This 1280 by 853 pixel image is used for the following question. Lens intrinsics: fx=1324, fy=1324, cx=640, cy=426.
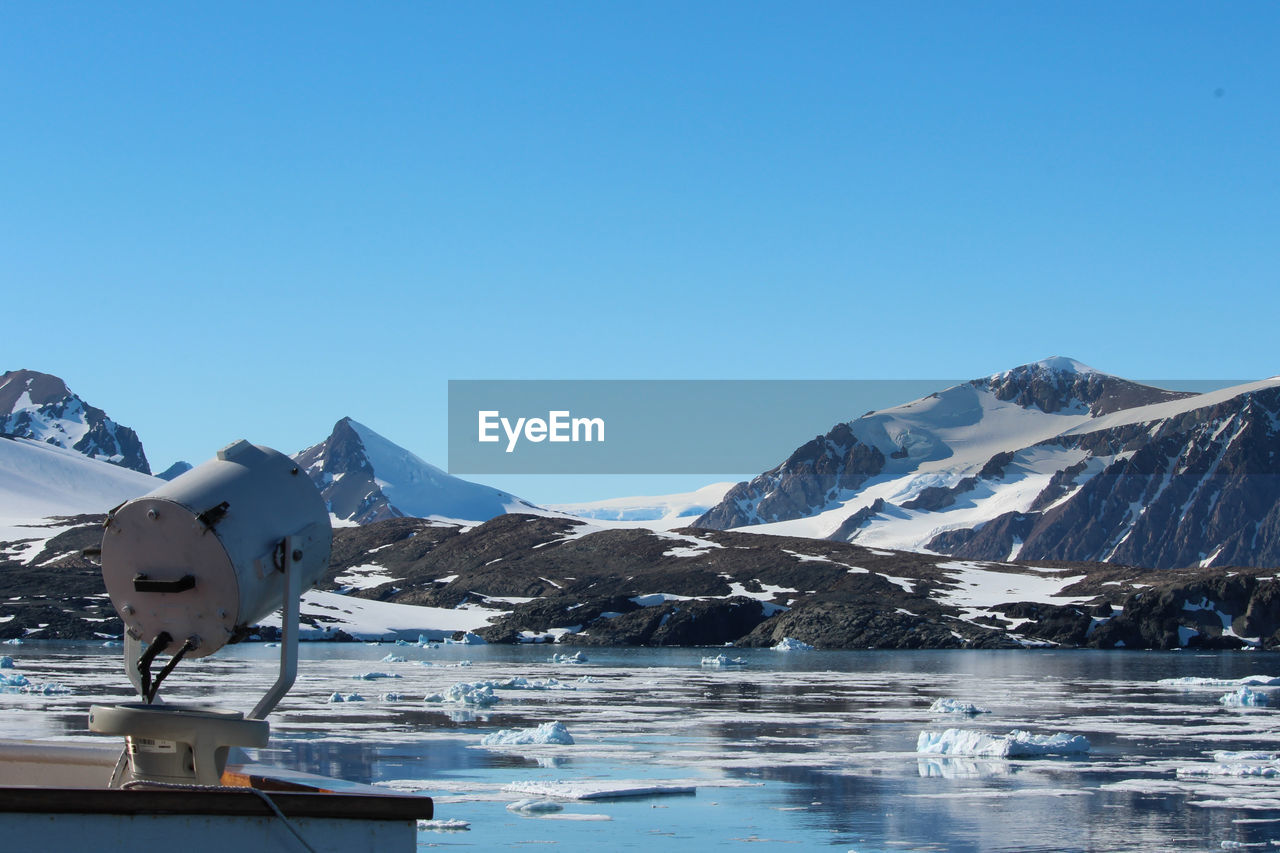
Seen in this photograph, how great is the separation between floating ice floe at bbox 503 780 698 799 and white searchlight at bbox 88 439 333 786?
15.5 m

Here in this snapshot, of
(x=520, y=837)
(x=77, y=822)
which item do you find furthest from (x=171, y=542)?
(x=520, y=837)

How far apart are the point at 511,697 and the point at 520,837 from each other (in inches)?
1429

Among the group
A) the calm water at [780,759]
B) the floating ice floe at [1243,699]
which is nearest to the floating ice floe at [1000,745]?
the calm water at [780,759]

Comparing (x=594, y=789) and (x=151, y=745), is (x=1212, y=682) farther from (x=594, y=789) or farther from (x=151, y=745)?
(x=151, y=745)

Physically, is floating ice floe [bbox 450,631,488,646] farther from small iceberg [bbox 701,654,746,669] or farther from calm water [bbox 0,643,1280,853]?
calm water [bbox 0,643,1280,853]

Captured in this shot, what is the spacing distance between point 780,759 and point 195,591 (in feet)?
78.8

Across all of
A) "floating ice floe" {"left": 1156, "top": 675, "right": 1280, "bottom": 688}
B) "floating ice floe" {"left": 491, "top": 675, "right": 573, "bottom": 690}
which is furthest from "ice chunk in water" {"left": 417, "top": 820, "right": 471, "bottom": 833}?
"floating ice floe" {"left": 1156, "top": 675, "right": 1280, "bottom": 688}

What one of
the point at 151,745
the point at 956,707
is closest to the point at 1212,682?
the point at 956,707

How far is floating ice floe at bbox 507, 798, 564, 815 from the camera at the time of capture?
75.3 feet

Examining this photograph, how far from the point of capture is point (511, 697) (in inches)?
2200

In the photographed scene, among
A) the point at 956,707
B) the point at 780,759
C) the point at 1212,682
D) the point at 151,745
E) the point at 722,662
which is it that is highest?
the point at 151,745

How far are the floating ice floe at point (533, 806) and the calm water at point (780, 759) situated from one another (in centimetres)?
38

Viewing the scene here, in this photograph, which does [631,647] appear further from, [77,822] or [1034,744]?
[77,822]

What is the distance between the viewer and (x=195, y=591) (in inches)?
382
